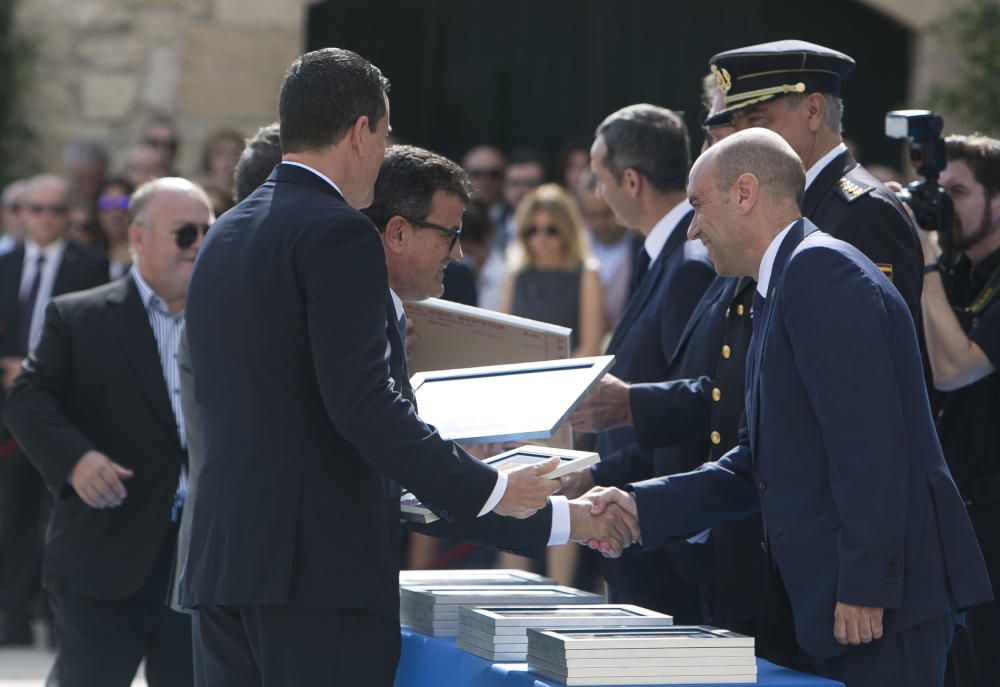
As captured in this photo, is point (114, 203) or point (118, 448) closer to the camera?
point (118, 448)

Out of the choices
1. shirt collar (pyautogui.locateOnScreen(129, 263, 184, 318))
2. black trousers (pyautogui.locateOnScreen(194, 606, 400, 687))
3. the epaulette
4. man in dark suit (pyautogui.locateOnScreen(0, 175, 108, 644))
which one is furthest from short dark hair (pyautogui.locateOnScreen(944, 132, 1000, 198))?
man in dark suit (pyautogui.locateOnScreen(0, 175, 108, 644))

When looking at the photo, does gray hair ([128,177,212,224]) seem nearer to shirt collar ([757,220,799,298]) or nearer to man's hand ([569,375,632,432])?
man's hand ([569,375,632,432])

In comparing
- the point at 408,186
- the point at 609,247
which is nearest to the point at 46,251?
the point at 609,247

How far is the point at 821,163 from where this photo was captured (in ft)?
14.8

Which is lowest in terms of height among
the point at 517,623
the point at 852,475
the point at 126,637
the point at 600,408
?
the point at 126,637

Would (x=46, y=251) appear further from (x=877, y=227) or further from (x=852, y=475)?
(x=852, y=475)

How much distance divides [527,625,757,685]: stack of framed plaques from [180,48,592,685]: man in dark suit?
397 millimetres

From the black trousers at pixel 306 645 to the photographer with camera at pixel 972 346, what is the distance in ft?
6.56

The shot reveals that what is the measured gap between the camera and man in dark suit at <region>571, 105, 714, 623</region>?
4941 millimetres

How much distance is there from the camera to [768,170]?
389cm

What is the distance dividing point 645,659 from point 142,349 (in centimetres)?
243

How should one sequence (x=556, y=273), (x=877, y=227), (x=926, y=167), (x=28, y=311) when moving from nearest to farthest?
(x=877, y=227) < (x=926, y=167) < (x=28, y=311) < (x=556, y=273)

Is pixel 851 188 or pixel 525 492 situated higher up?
pixel 851 188

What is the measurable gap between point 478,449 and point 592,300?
149 inches
